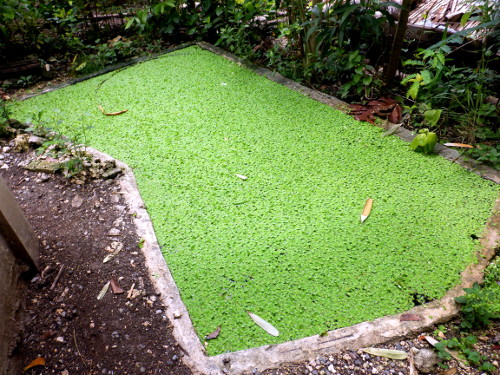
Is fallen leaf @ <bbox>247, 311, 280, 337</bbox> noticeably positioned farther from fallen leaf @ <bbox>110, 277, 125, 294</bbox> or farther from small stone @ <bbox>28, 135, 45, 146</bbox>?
small stone @ <bbox>28, 135, 45, 146</bbox>

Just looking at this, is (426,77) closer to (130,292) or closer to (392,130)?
(392,130)

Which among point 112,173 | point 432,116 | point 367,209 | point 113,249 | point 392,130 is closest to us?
point 113,249

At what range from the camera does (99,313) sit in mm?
1936

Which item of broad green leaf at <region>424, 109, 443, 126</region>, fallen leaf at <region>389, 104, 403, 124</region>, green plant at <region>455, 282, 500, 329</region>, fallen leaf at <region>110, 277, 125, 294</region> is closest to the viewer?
green plant at <region>455, 282, 500, 329</region>

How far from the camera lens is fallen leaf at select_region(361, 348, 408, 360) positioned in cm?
172

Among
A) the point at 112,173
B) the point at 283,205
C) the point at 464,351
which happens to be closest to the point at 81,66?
the point at 112,173

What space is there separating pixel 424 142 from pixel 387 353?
1696 mm

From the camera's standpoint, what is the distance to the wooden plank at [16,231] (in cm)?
192

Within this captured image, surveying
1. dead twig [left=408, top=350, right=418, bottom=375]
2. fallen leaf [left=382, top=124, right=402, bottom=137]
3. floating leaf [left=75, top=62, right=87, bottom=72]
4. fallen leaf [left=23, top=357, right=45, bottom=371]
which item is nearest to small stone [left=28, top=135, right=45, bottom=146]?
floating leaf [left=75, top=62, right=87, bottom=72]

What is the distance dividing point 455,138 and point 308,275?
1.82m

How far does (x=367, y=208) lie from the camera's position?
246 cm

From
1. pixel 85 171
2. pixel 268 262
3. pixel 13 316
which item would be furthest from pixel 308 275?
pixel 85 171

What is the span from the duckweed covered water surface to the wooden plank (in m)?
0.69

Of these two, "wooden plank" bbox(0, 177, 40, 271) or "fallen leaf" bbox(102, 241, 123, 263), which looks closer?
"wooden plank" bbox(0, 177, 40, 271)
